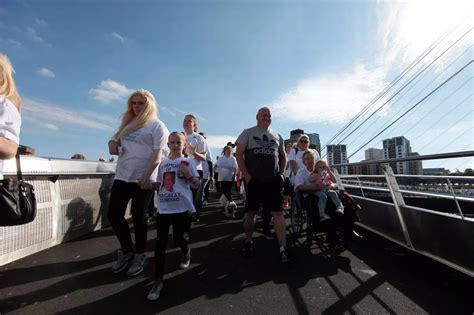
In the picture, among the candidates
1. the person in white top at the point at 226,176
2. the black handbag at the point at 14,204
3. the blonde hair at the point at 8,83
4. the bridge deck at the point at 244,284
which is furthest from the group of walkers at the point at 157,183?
the person in white top at the point at 226,176

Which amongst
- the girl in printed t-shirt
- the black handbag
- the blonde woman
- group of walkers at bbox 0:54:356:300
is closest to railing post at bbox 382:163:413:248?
group of walkers at bbox 0:54:356:300

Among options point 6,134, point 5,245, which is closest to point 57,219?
point 5,245

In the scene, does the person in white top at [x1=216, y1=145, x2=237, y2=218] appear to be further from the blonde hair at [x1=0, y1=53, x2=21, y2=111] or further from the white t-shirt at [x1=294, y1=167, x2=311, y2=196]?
the blonde hair at [x1=0, y1=53, x2=21, y2=111]

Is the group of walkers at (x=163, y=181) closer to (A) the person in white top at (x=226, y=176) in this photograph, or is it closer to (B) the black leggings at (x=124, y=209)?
(B) the black leggings at (x=124, y=209)

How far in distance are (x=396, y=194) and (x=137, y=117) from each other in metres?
3.78

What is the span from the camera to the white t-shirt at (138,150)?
3.28 m

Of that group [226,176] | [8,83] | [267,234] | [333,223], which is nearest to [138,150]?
[8,83]

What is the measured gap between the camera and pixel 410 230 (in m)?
4.14

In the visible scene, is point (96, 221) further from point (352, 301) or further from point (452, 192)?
point (452, 192)

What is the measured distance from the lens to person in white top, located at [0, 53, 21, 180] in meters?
1.70

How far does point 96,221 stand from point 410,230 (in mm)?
5187

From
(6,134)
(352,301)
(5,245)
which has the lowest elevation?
(352,301)

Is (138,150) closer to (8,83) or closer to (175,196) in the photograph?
(175,196)

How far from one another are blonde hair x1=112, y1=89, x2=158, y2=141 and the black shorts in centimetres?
→ 156
